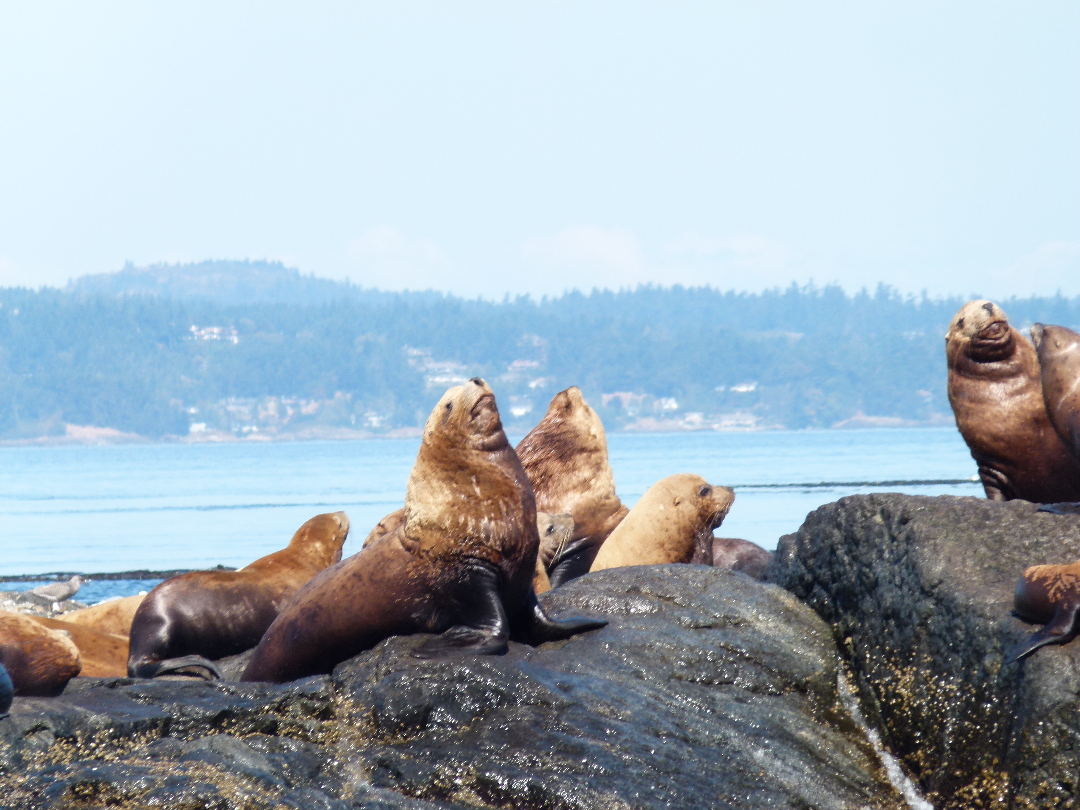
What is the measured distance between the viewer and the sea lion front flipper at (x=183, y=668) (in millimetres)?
6832

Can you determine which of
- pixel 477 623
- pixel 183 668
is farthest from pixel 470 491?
pixel 183 668

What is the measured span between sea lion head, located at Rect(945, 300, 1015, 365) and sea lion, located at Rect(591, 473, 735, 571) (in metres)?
2.23

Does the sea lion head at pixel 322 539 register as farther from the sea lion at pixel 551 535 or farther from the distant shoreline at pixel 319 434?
the distant shoreline at pixel 319 434

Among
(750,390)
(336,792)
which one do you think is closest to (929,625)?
(336,792)

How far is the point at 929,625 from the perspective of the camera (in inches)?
215

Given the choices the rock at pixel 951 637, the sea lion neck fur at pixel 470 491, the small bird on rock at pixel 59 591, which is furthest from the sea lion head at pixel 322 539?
the small bird on rock at pixel 59 591

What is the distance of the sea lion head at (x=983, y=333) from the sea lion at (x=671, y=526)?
2.23 meters

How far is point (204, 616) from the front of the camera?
7.36 metres

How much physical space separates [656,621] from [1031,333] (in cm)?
308

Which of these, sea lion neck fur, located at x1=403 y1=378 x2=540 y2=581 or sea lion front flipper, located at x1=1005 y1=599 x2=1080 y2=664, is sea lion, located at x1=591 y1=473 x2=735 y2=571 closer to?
sea lion neck fur, located at x1=403 y1=378 x2=540 y2=581

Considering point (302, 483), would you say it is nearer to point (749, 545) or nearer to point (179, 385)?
point (749, 545)

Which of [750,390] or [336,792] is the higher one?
[336,792]

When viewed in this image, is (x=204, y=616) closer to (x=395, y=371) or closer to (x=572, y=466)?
(x=572, y=466)

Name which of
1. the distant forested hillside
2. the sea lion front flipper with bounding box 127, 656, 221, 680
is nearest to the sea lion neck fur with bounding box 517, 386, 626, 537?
the sea lion front flipper with bounding box 127, 656, 221, 680
